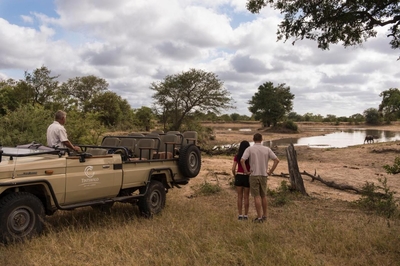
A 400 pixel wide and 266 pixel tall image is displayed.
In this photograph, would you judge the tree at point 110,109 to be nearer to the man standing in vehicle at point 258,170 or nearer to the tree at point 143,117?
the tree at point 143,117

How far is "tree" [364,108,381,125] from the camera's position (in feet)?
278

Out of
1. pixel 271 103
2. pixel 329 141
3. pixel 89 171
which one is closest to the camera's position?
pixel 89 171

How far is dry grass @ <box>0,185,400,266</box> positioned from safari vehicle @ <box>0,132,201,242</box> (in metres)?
0.35

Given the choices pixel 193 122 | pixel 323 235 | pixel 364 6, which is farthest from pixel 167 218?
pixel 193 122

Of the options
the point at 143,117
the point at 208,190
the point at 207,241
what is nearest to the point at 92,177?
the point at 207,241

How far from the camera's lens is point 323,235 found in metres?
6.16

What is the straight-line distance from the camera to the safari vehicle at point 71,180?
5754mm

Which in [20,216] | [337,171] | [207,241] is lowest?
[337,171]

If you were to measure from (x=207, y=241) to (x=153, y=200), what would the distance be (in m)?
2.80

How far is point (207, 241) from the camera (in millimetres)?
5770

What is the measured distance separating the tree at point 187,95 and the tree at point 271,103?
2775cm

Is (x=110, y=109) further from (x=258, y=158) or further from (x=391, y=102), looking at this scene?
(x=391, y=102)

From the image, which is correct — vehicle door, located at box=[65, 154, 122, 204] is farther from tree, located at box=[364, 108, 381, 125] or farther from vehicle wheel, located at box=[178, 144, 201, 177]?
tree, located at box=[364, 108, 381, 125]

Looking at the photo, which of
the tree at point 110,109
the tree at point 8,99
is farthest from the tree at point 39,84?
the tree at point 110,109
